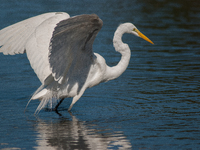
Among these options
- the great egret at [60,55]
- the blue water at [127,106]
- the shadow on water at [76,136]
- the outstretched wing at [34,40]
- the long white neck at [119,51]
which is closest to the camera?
the shadow on water at [76,136]

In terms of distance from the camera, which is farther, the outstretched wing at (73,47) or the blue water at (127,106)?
the blue water at (127,106)

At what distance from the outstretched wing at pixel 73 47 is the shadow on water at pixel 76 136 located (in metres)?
0.83

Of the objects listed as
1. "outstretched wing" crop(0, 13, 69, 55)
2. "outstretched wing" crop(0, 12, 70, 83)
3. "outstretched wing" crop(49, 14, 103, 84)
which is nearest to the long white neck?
"outstretched wing" crop(49, 14, 103, 84)

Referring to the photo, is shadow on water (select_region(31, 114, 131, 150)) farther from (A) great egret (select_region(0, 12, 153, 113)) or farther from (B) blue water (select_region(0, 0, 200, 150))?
(A) great egret (select_region(0, 12, 153, 113))

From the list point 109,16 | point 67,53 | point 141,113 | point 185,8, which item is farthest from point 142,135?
point 185,8

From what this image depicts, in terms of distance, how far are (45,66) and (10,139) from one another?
64.1 inches

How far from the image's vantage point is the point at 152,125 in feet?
21.9

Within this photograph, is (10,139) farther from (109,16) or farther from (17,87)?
(109,16)

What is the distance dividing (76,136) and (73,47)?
1484mm

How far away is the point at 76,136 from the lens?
614 centimetres

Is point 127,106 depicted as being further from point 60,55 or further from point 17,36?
point 17,36

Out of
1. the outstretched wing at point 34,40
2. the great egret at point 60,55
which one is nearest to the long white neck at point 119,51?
the great egret at point 60,55

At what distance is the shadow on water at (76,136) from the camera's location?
571cm

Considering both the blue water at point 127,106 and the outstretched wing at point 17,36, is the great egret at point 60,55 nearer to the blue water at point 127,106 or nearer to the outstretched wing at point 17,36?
the outstretched wing at point 17,36
